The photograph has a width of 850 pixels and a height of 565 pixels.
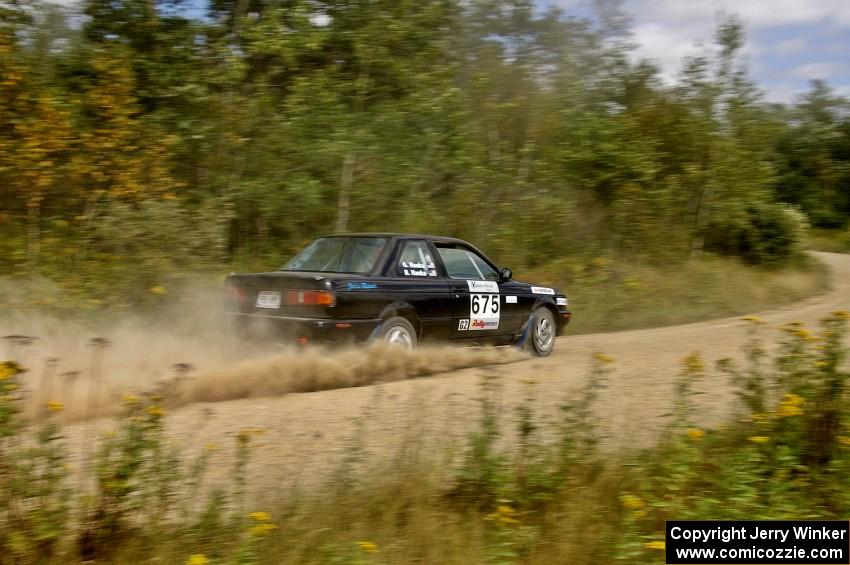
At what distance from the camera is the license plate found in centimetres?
874

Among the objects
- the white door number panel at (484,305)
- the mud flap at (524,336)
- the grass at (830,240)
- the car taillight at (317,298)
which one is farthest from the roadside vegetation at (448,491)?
the grass at (830,240)

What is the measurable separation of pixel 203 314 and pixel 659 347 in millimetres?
6599

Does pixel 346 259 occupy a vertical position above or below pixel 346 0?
below

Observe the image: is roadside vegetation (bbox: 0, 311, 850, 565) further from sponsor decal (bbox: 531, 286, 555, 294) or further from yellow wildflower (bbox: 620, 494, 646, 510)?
sponsor decal (bbox: 531, 286, 555, 294)

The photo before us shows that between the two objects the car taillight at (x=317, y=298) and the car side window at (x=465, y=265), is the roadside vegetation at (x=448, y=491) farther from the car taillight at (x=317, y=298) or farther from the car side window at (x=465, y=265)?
the car side window at (x=465, y=265)

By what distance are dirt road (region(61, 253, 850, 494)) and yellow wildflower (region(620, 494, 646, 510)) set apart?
0.99 meters

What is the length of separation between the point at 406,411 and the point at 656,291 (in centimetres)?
1323

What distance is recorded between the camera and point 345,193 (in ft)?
55.5

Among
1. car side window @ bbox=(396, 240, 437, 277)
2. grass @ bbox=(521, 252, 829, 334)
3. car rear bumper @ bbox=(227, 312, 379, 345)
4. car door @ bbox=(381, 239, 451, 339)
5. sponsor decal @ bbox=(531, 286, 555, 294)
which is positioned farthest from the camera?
grass @ bbox=(521, 252, 829, 334)

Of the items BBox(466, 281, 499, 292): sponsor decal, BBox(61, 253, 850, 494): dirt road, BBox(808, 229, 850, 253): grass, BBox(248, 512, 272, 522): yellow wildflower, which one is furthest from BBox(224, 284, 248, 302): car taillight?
BBox(808, 229, 850, 253): grass

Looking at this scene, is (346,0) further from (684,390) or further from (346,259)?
(684,390)

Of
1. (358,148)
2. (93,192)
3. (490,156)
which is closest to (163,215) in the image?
(93,192)

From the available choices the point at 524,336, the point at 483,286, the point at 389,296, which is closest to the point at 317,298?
the point at 389,296

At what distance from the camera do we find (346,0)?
17.6 m
